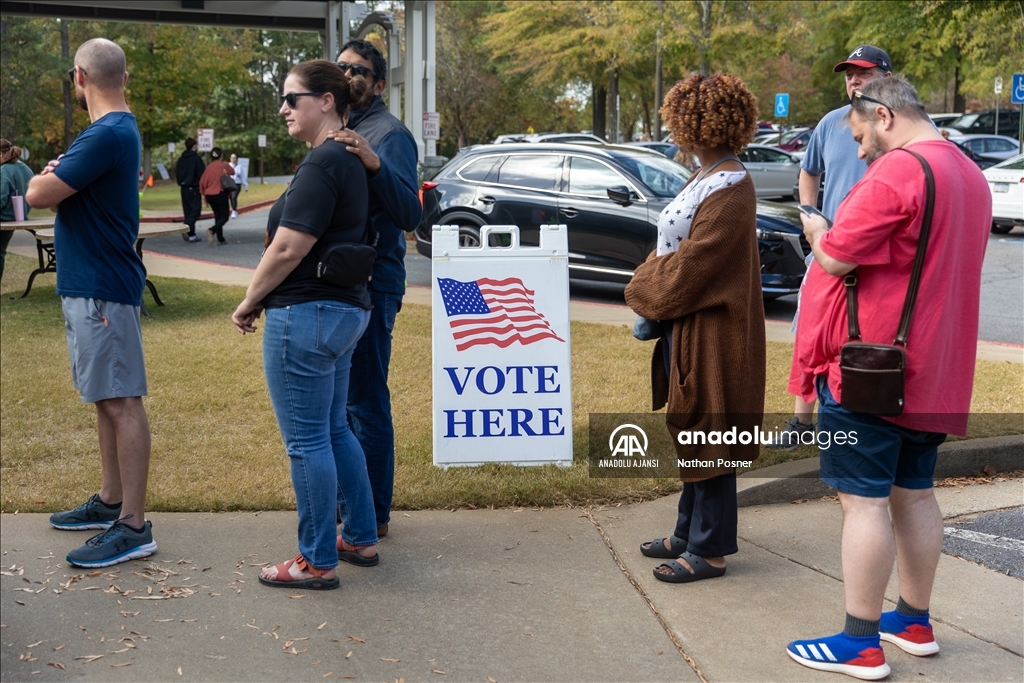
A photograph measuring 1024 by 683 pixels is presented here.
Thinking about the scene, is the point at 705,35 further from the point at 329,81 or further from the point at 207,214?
the point at 329,81

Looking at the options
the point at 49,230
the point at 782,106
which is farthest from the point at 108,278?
the point at 782,106

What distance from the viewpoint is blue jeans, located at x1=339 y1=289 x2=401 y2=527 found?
443 cm

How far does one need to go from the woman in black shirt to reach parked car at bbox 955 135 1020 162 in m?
25.2

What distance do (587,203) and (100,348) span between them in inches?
315

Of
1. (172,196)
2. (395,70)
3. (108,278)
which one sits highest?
(395,70)

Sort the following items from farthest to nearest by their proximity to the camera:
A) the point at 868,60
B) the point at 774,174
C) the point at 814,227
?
the point at 774,174, the point at 868,60, the point at 814,227

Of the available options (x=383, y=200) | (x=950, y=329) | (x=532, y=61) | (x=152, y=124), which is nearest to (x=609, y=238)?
(x=383, y=200)

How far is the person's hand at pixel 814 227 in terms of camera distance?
3387 millimetres

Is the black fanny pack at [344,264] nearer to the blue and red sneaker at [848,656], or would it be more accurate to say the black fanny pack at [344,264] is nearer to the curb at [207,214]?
the blue and red sneaker at [848,656]

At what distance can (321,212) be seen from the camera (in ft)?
12.1

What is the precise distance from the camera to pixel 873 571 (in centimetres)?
331

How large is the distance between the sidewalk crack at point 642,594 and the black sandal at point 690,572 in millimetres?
117

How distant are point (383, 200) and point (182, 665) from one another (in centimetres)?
186

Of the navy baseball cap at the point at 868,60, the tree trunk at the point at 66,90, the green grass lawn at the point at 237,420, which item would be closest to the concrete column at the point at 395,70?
the green grass lawn at the point at 237,420
